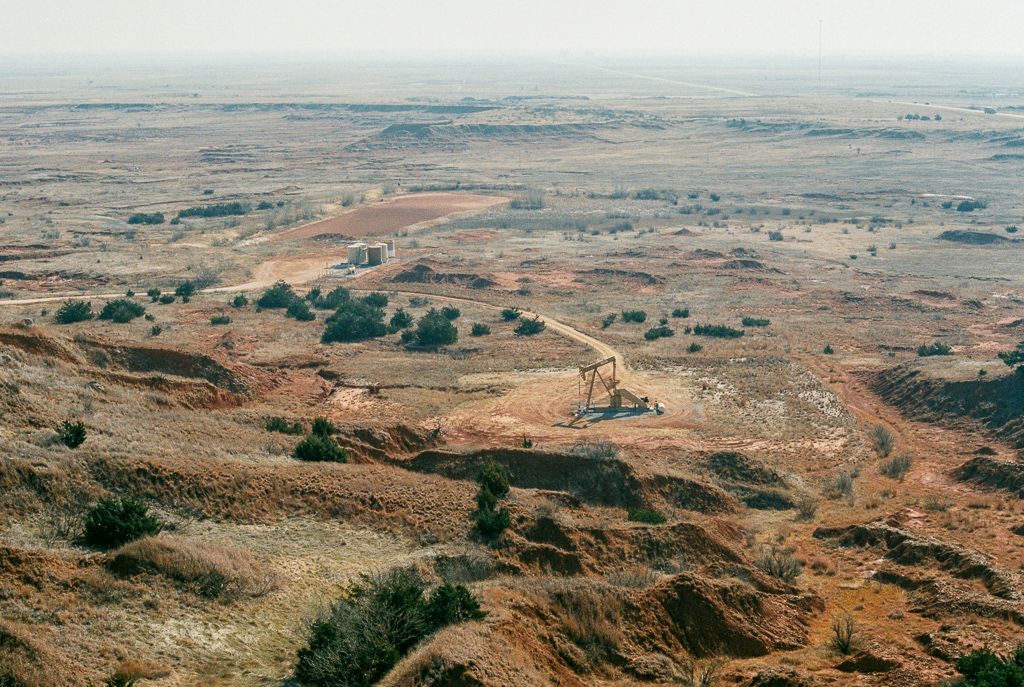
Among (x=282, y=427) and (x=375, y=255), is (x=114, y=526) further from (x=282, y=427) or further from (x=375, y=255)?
(x=375, y=255)

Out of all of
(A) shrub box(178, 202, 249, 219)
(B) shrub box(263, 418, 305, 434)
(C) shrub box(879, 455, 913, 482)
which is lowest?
(C) shrub box(879, 455, 913, 482)

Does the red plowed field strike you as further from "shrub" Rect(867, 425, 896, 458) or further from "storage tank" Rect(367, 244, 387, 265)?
"shrub" Rect(867, 425, 896, 458)

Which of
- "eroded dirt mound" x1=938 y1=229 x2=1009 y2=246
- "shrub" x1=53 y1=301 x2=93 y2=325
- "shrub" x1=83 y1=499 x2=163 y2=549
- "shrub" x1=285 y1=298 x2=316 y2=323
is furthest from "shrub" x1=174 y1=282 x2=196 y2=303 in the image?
"eroded dirt mound" x1=938 y1=229 x2=1009 y2=246

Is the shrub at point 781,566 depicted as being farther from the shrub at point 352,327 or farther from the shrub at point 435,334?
the shrub at point 352,327

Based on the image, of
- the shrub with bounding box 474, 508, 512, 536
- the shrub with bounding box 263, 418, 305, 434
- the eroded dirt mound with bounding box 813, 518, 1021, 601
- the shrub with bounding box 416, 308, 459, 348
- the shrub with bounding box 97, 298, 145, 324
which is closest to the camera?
the eroded dirt mound with bounding box 813, 518, 1021, 601

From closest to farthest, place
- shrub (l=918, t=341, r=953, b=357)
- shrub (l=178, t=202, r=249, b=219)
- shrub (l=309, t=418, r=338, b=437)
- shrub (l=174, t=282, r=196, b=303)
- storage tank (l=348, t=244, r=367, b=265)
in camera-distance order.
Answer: shrub (l=309, t=418, r=338, b=437) < shrub (l=918, t=341, r=953, b=357) < shrub (l=174, t=282, r=196, b=303) < storage tank (l=348, t=244, r=367, b=265) < shrub (l=178, t=202, r=249, b=219)

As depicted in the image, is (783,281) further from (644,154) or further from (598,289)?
(644,154)

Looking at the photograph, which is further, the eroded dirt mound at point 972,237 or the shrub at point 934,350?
the eroded dirt mound at point 972,237

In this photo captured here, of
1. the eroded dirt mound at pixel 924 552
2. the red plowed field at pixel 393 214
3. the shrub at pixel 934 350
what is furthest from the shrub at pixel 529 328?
the red plowed field at pixel 393 214
